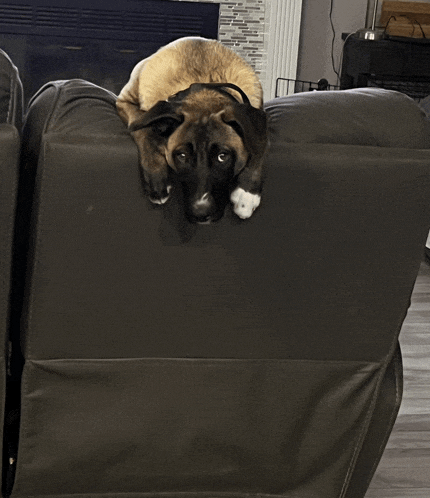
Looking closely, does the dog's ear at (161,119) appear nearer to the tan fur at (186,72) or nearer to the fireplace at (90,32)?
the tan fur at (186,72)

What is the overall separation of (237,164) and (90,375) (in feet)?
1.63

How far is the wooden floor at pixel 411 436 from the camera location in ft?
5.88

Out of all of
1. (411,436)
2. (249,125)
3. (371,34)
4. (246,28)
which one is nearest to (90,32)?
(246,28)

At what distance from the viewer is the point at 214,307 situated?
54.4 inches

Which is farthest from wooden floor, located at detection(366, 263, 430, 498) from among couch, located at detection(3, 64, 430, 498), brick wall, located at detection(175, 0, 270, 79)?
brick wall, located at detection(175, 0, 270, 79)

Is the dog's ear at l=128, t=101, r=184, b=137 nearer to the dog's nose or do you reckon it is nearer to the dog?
the dog

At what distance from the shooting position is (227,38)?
14.9ft

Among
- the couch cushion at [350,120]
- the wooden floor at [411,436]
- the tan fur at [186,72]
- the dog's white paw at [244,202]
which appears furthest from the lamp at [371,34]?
the dog's white paw at [244,202]

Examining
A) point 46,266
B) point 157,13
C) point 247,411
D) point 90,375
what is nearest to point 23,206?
point 46,266

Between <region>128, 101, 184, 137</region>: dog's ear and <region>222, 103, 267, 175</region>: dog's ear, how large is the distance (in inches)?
3.7

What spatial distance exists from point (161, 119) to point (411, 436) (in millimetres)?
1237

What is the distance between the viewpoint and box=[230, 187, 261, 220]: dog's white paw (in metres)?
1.26

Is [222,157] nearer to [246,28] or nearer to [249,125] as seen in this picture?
[249,125]

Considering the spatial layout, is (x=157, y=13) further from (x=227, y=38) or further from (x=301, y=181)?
(x=301, y=181)
